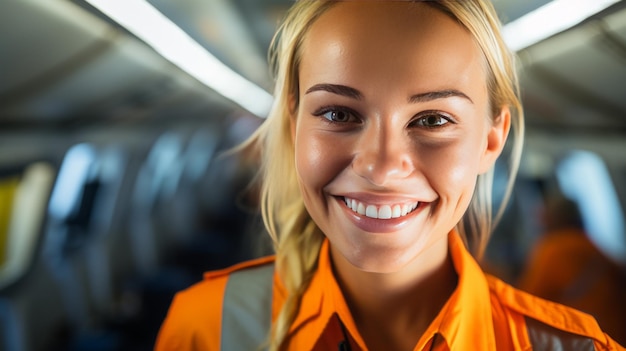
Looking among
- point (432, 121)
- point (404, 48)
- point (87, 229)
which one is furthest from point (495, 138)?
point (87, 229)

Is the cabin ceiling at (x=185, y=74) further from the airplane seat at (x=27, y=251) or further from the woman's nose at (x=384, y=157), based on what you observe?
the airplane seat at (x=27, y=251)

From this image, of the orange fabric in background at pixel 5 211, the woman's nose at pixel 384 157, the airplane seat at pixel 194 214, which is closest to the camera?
the woman's nose at pixel 384 157

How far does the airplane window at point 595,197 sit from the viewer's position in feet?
4.78

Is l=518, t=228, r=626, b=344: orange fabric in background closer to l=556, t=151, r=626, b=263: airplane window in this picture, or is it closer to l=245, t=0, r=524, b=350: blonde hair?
l=556, t=151, r=626, b=263: airplane window

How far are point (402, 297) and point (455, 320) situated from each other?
120 millimetres

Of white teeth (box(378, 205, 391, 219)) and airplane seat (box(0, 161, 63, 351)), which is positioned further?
airplane seat (box(0, 161, 63, 351))

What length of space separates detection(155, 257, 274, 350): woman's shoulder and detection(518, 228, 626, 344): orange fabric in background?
0.77 meters

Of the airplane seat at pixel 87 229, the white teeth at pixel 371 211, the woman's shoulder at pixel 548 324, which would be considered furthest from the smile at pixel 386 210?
the airplane seat at pixel 87 229

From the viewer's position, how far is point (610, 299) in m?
1.36

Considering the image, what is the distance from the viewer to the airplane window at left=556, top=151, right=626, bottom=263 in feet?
4.78

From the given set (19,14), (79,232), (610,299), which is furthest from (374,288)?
(79,232)

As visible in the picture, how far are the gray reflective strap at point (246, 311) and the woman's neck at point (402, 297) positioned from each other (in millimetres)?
203

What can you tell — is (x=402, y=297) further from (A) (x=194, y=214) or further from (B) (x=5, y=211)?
(B) (x=5, y=211)

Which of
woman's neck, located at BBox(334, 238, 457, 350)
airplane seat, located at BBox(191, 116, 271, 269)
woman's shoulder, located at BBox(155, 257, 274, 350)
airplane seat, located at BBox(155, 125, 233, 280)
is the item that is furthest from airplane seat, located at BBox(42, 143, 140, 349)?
woman's neck, located at BBox(334, 238, 457, 350)
